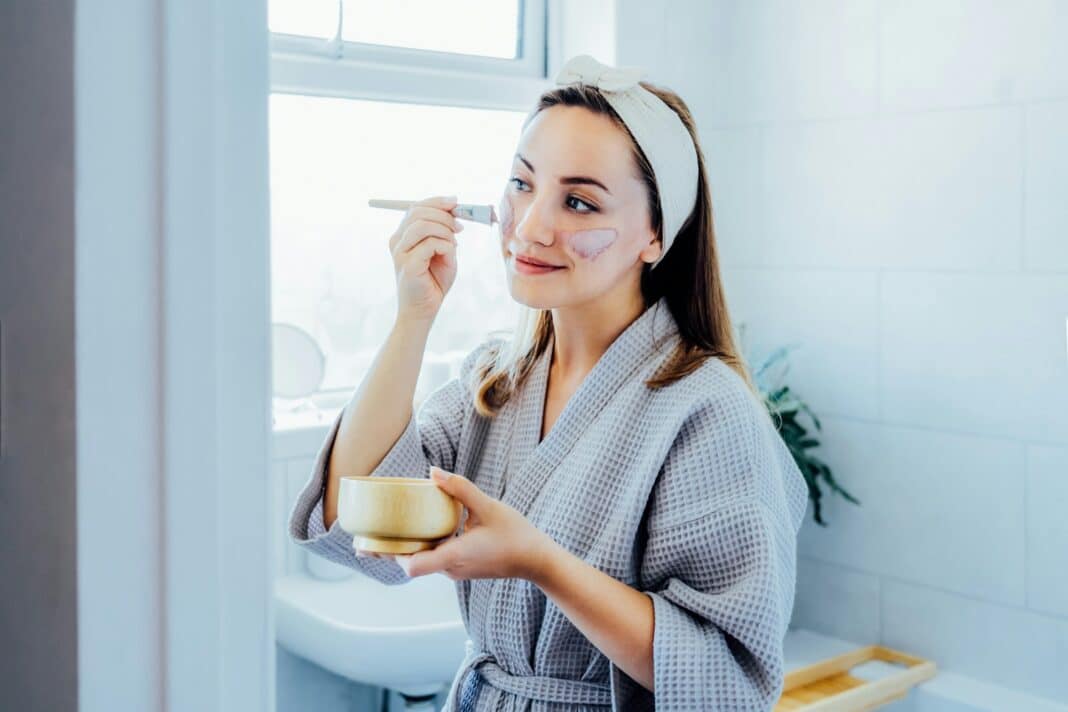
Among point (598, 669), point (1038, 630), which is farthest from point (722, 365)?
point (1038, 630)

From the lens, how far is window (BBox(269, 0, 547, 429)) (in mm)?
2197

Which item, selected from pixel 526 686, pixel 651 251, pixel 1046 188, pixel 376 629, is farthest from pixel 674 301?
pixel 1046 188

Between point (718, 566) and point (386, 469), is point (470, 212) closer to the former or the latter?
point (386, 469)

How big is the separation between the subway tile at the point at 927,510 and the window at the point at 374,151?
0.80 m

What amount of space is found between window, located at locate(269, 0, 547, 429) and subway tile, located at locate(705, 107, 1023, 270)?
0.50 meters

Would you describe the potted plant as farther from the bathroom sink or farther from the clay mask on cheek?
the clay mask on cheek

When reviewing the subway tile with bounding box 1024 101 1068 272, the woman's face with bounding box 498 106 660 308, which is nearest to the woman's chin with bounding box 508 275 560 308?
the woman's face with bounding box 498 106 660 308

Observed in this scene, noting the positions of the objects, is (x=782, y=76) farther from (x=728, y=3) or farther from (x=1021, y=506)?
(x=1021, y=506)

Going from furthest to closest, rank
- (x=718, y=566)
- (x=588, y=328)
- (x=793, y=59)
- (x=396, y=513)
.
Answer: (x=793, y=59)
(x=588, y=328)
(x=718, y=566)
(x=396, y=513)

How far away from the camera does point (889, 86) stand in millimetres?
2197

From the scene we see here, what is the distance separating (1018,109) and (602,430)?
3.90ft

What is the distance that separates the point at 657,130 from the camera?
1.25 m

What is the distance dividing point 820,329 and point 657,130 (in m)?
1.21

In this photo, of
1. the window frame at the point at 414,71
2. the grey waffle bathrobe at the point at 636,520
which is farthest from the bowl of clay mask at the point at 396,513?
the window frame at the point at 414,71
